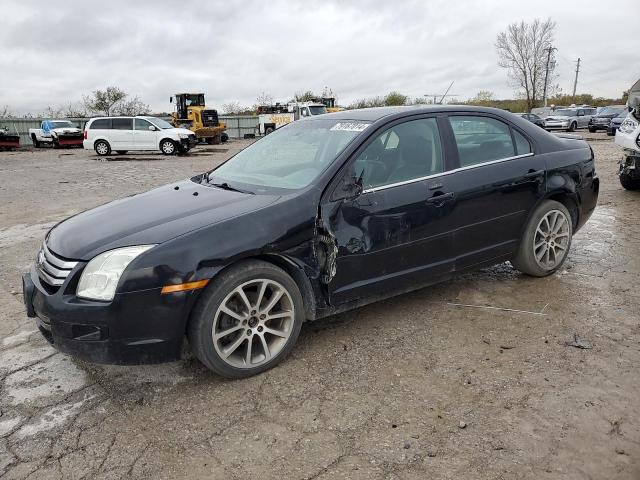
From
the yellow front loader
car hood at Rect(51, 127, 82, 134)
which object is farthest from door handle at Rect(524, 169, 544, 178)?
car hood at Rect(51, 127, 82, 134)

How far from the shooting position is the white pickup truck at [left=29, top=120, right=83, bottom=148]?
2844 cm

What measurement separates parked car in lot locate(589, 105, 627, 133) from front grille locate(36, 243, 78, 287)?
32442mm

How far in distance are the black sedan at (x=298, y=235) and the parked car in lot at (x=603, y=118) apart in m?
29.7

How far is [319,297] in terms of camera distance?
3.21 meters

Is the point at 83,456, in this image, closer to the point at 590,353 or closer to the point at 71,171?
the point at 590,353

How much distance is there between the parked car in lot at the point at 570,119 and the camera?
32.7 m

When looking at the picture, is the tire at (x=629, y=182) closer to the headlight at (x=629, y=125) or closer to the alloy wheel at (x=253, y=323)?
the headlight at (x=629, y=125)

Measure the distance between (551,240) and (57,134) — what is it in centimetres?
2973

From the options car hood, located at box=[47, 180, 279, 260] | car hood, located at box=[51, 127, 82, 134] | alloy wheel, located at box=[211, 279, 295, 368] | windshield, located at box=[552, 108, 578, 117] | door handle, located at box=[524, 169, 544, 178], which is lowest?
alloy wheel, located at box=[211, 279, 295, 368]

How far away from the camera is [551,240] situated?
4.45 metres


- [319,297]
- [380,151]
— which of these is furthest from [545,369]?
[380,151]

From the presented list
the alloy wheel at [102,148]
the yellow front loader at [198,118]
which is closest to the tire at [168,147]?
the alloy wheel at [102,148]

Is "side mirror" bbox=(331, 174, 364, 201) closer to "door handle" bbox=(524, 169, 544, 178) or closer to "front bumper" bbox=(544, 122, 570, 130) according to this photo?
"door handle" bbox=(524, 169, 544, 178)

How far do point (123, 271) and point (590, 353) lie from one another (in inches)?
113
